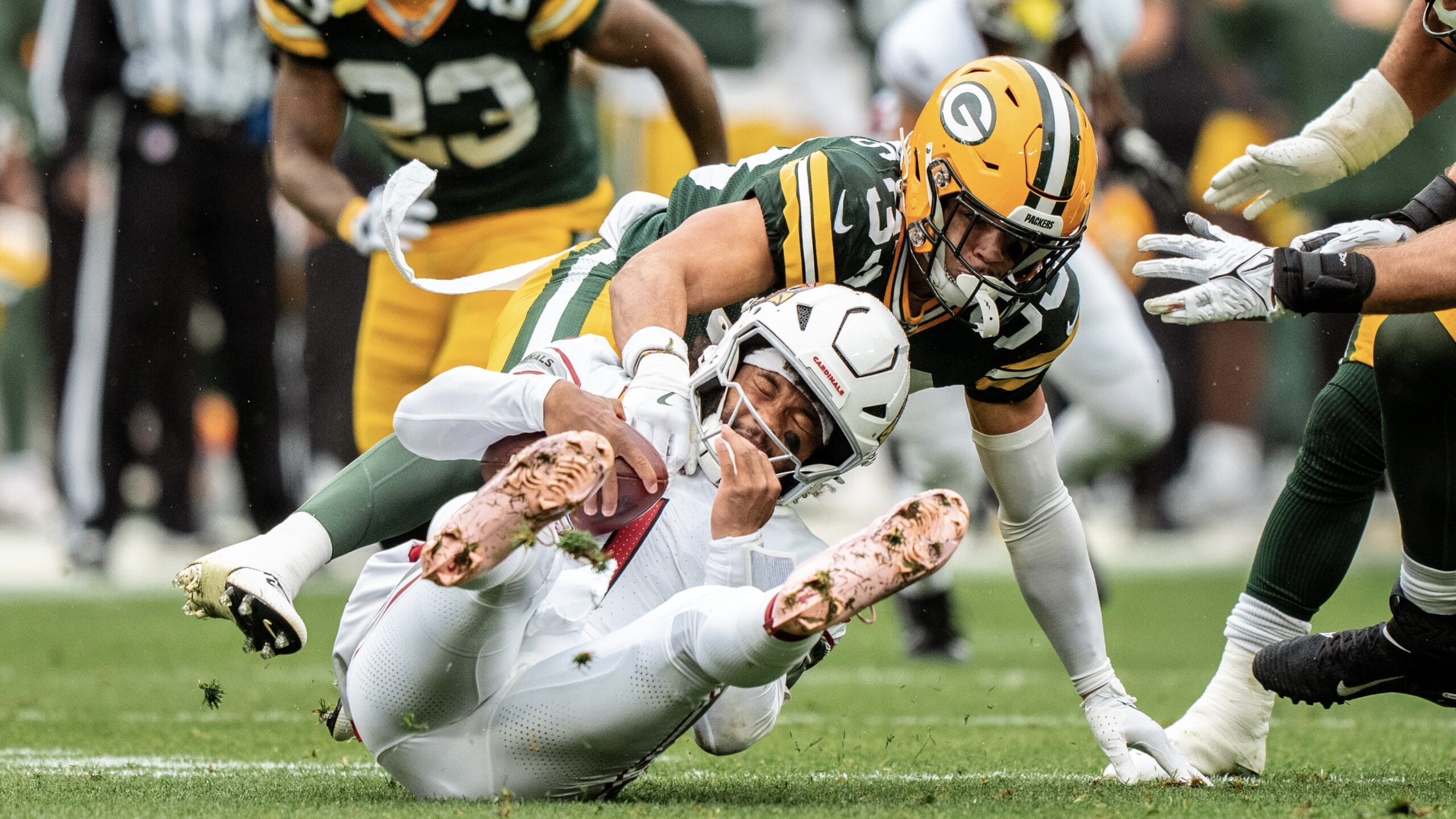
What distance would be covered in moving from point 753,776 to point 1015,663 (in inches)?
101

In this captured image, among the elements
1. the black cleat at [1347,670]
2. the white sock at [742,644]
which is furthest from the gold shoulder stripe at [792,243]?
the black cleat at [1347,670]

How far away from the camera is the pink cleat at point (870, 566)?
256cm

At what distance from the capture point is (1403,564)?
11.2ft

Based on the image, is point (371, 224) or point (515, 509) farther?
point (371, 224)

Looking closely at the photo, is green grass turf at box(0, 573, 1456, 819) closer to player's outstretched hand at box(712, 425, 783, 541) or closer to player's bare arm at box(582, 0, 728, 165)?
player's outstretched hand at box(712, 425, 783, 541)

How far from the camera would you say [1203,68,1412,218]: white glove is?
12.5ft

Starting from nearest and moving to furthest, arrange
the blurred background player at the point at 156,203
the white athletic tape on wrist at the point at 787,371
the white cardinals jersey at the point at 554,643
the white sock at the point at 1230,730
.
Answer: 1. the white cardinals jersey at the point at 554,643
2. the white athletic tape on wrist at the point at 787,371
3. the white sock at the point at 1230,730
4. the blurred background player at the point at 156,203

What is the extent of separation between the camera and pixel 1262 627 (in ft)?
12.3

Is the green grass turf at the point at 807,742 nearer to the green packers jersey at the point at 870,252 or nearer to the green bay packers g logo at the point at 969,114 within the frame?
the green packers jersey at the point at 870,252

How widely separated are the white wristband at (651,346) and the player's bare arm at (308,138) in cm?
206

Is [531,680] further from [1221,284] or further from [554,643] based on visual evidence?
[1221,284]

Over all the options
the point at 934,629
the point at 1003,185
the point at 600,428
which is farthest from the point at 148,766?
the point at 934,629

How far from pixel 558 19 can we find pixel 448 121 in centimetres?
38

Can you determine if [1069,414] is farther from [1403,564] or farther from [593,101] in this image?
[593,101]
